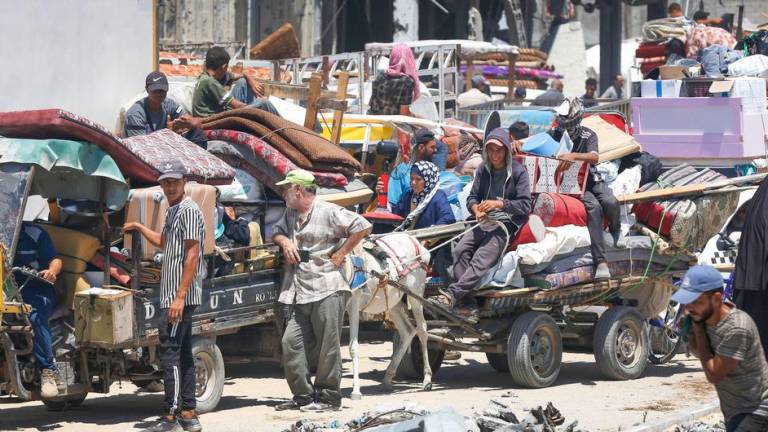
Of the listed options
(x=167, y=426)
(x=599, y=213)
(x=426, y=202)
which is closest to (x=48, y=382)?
(x=167, y=426)

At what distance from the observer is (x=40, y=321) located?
34.0ft

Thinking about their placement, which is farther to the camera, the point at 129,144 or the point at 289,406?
the point at 289,406

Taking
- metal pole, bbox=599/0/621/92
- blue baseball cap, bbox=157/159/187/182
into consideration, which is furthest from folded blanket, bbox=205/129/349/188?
metal pole, bbox=599/0/621/92

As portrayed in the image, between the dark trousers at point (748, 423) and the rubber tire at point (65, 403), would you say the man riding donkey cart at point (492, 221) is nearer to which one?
the rubber tire at point (65, 403)

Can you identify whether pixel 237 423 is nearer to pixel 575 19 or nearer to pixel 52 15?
pixel 52 15

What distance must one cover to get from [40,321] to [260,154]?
314 centimetres

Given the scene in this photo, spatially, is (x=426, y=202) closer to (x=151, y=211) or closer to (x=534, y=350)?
(x=534, y=350)

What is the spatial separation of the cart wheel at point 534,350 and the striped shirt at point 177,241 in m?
3.32

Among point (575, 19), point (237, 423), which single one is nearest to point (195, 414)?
point (237, 423)

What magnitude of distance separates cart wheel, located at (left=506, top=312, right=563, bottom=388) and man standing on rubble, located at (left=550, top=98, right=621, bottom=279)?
2.47ft

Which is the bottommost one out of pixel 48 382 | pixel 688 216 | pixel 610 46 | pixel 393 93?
pixel 48 382

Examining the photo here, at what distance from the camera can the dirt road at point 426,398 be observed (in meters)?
10.9

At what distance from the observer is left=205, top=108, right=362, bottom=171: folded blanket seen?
1306 centimetres

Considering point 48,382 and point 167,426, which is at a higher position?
point 48,382
